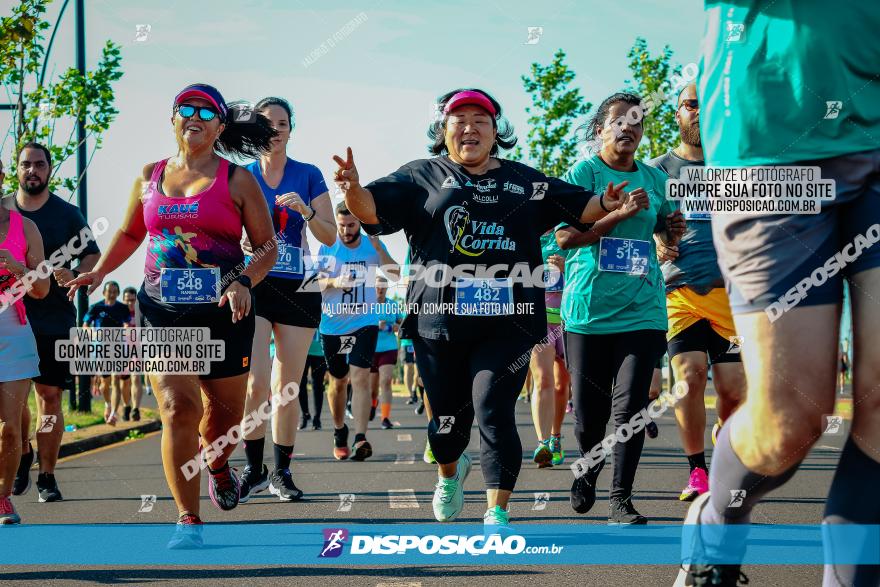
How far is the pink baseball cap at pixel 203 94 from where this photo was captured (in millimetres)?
5570

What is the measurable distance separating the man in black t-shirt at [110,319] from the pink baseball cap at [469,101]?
424 inches

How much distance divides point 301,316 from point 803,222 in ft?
17.0

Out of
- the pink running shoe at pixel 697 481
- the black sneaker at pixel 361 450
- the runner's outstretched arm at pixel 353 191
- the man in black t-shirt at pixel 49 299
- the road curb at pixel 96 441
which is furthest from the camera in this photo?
the road curb at pixel 96 441

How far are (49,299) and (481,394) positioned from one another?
4204 millimetres

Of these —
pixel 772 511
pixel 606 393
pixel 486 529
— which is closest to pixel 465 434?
pixel 486 529

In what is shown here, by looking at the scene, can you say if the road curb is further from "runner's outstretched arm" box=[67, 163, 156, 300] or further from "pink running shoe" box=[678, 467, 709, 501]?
"pink running shoe" box=[678, 467, 709, 501]

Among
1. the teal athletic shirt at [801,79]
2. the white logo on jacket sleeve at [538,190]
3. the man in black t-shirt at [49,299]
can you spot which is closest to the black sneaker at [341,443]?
the man in black t-shirt at [49,299]

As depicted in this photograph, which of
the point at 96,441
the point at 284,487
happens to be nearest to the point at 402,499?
the point at 284,487

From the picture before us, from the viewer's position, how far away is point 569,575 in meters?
4.75

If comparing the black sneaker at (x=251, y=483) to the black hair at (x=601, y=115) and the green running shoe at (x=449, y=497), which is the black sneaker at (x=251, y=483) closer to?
the green running shoe at (x=449, y=497)

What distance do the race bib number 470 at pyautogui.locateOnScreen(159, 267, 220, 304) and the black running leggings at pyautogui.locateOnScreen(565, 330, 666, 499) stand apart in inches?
85.2

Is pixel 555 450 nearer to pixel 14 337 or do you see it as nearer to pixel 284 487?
pixel 284 487

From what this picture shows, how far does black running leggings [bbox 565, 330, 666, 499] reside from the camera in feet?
20.4

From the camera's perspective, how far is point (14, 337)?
6.60 m
